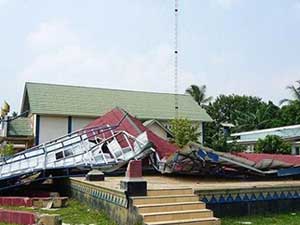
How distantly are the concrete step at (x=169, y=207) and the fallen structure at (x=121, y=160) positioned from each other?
8.17 feet

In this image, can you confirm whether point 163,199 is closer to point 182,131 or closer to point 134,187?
point 134,187

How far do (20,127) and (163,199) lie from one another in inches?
757

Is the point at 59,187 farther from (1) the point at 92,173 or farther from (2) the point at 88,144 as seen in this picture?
(1) the point at 92,173

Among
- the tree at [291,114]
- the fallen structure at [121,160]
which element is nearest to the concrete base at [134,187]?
the fallen structure at [121,160]

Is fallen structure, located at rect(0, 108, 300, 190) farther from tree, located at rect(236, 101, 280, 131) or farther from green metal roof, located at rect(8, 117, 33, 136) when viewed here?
tree, located at rect(236, 101, 280, 131)

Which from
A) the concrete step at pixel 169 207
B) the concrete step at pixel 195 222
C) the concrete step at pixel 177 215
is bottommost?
the concrete step at pixel 195 222

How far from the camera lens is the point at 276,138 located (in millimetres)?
25953

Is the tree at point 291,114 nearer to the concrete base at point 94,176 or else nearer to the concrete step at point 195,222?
the concrete base at point 94,176

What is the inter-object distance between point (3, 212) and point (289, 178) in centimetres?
709

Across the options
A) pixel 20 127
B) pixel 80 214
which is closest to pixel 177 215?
pixel 80 214

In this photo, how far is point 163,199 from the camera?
22.4 ft

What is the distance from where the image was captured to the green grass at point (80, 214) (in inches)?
288

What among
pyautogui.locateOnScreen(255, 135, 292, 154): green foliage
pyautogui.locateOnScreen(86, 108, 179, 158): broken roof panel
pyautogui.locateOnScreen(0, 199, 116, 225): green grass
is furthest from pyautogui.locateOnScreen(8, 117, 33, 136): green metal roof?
pyautogui.locateOnScreen(0, 199, 116, 225): green grass

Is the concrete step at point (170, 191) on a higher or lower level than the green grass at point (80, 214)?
higher
